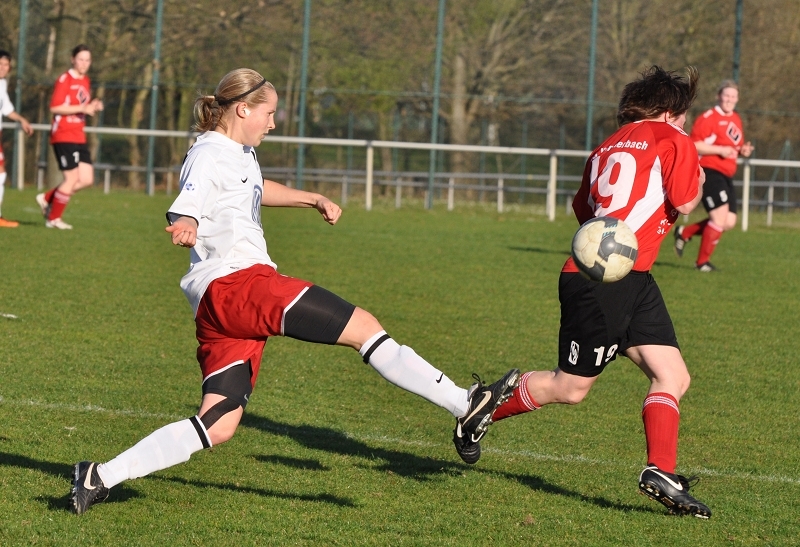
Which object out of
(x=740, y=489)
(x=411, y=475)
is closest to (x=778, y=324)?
(x=740, y=489)

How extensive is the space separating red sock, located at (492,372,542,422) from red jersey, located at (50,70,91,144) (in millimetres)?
9949

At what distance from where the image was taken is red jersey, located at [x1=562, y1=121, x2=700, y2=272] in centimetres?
425

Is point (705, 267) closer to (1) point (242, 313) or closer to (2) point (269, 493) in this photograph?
(2) point (269, 493)

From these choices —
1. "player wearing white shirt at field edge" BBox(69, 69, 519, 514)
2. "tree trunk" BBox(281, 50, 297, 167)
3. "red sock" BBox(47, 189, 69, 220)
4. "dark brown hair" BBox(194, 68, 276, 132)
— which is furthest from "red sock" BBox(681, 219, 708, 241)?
"tree trunk" BBox(281, 50, 297, 167)

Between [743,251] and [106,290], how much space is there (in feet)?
28.9

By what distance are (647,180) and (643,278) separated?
370mm

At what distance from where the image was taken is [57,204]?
13.7 meters

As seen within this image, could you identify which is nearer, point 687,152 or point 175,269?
point 687,152

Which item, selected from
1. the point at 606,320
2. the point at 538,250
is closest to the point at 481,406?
the point at 606,320

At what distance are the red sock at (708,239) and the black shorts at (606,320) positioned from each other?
8.17 metres

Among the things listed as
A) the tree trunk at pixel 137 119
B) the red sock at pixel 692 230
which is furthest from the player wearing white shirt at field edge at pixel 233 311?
the tree trunk at pixel 137 119

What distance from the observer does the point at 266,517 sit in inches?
159

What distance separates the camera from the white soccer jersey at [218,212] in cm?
396

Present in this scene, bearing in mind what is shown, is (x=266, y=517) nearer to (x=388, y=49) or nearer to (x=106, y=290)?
(x=106, y=290)
